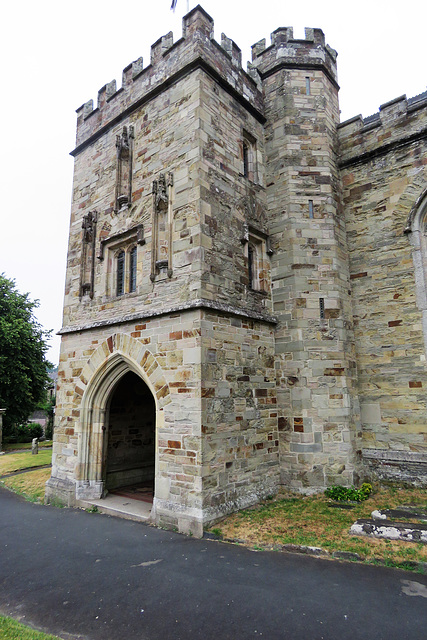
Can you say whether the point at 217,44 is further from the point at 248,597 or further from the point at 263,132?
the point at 248,597

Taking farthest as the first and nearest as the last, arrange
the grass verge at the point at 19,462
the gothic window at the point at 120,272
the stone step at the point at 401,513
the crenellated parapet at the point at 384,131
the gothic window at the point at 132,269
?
the grass verge at the point at 19,462, the gothic window at the point at 120,272, the gothic window at the point at 132,269, the crenellated parapet at the point at 384,131, the stone step at the point at 401,513

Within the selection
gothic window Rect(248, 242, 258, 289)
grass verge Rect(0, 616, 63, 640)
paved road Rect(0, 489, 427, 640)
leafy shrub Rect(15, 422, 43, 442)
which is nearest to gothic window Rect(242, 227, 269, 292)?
gothic window Rect(248, 242, 258, 289)

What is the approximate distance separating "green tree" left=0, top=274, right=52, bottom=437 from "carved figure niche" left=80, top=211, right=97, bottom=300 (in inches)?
558

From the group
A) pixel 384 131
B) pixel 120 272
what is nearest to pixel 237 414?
pixel 120 272

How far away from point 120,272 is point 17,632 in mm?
7510

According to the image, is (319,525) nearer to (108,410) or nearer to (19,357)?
(108,410)

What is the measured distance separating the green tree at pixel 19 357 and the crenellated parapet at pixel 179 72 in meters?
15.1

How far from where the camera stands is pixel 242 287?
8609 millimetres

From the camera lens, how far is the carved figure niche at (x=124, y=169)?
972cm

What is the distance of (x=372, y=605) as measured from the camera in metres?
4.29

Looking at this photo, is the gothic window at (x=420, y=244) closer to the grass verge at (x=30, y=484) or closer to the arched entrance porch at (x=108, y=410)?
the arched entrance porch at (x=108, y=410)

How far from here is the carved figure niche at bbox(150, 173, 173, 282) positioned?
8234 millimetres

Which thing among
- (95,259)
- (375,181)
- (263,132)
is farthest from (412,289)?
(95,259)

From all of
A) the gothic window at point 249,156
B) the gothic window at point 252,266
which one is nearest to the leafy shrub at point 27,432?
the gothic window at point 252,266
